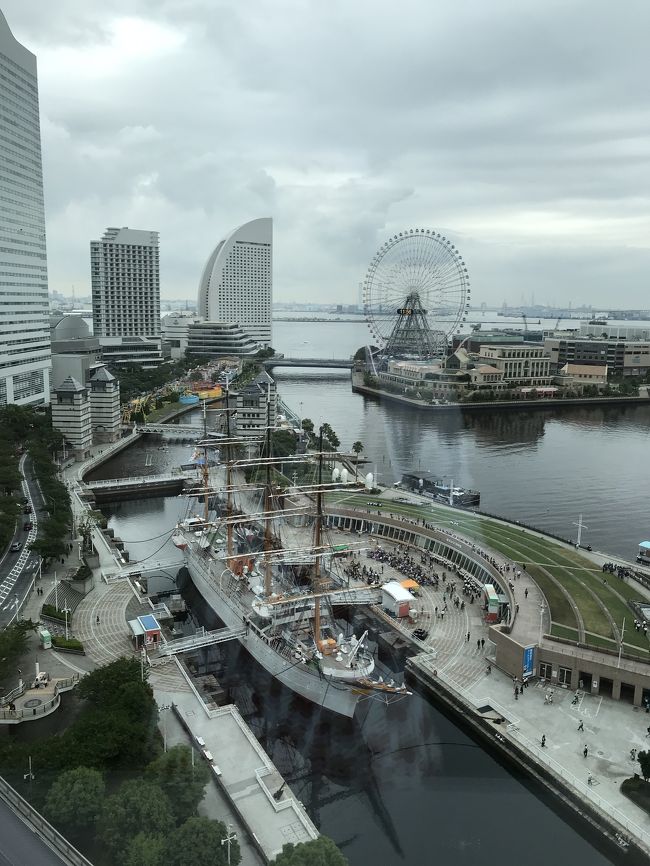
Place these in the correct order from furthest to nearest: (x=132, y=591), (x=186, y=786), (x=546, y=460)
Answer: (x=546, y=460) → (x=132, y=591) → (x=186, y=786)

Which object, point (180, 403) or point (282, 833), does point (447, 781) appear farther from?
point (180, 403)

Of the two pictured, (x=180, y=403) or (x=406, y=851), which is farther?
(x=180, y=403)

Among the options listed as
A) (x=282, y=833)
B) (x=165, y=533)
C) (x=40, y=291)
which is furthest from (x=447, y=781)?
(x=40, y=291)

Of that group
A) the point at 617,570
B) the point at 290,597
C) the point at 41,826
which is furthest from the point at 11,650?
the point at 617,570

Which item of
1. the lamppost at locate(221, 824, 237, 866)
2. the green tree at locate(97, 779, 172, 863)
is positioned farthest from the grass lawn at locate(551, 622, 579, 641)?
the green tree at locate(97, 779, 172, 863)

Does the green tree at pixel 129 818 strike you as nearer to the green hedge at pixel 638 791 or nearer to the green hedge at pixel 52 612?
the green hedge at pixel 638 791

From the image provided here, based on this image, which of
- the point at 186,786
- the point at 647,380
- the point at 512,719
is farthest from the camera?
the point at 647,380

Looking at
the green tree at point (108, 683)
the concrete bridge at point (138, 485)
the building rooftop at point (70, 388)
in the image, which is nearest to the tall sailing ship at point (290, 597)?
the green tree at point (108, 683)
